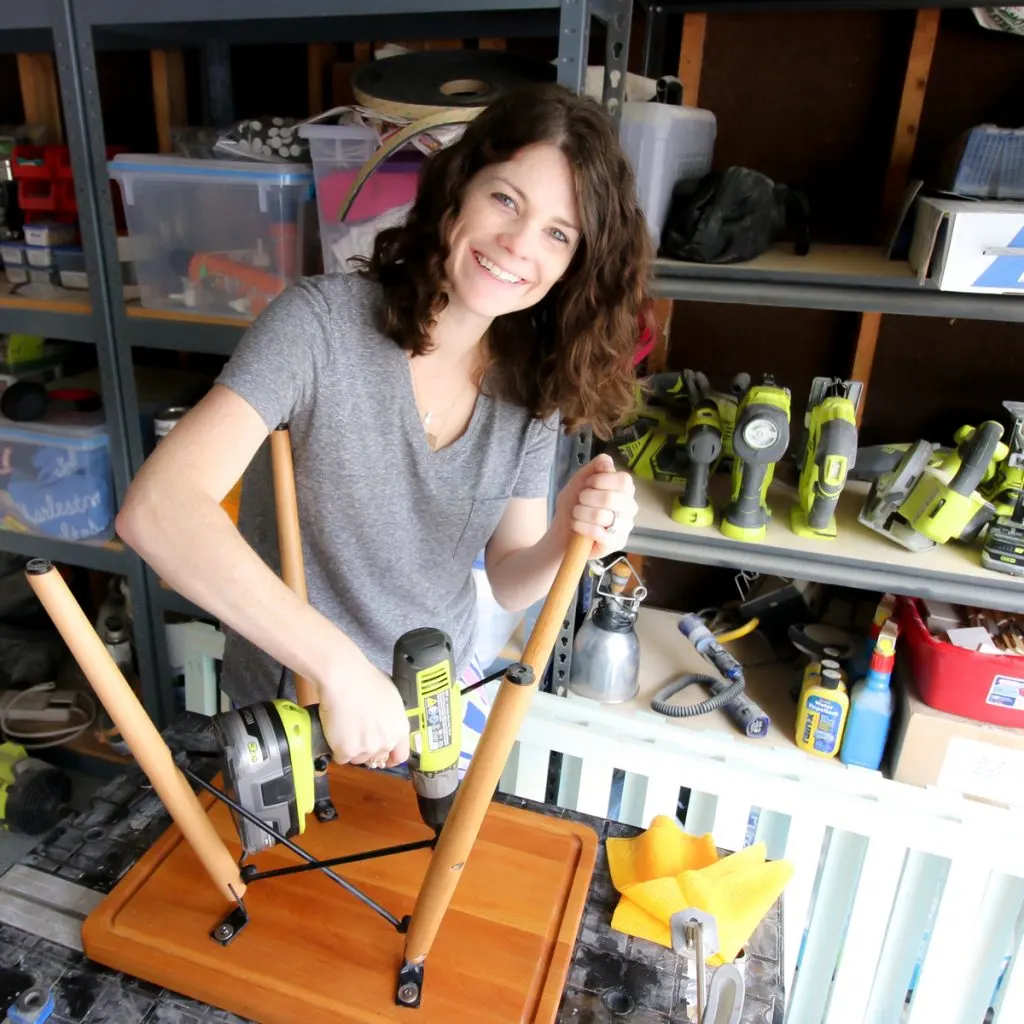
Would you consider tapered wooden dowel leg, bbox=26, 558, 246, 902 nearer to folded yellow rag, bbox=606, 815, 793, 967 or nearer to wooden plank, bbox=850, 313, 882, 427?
folded yellow rag, bbox=606, 815, 793, 967

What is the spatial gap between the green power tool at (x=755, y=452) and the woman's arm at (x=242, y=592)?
33.5 inches

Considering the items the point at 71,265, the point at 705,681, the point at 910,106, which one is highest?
the point at 910,106

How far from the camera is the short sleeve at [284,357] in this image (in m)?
0.84

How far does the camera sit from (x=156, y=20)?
1.35 meters

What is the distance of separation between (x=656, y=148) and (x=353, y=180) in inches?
19.1

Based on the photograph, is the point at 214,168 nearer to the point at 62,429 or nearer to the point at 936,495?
the point at 62,429

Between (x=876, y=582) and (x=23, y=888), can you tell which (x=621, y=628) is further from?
(x=23, y=888)

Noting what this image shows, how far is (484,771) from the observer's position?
0.63 meters

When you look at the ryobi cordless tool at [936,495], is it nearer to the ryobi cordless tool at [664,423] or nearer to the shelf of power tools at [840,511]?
the shelf of power tools at [840,511]

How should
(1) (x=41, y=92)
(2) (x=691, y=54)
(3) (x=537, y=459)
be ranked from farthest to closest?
(1) (x=41, y=92)
(2) (x=691, y=54)
(3) (x=537, y=459)

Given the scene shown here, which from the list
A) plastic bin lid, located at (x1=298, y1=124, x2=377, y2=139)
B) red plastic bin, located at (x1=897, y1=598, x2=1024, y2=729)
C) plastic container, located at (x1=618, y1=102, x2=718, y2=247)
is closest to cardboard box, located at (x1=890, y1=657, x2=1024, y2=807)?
red plastic bin, located at (x1=897, y1=598, x2=1024, y2=729)

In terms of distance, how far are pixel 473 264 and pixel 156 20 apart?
827mm

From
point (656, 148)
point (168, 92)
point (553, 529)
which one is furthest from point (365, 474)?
point (168, 92)

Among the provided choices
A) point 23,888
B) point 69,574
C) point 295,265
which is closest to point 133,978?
point 23,888
